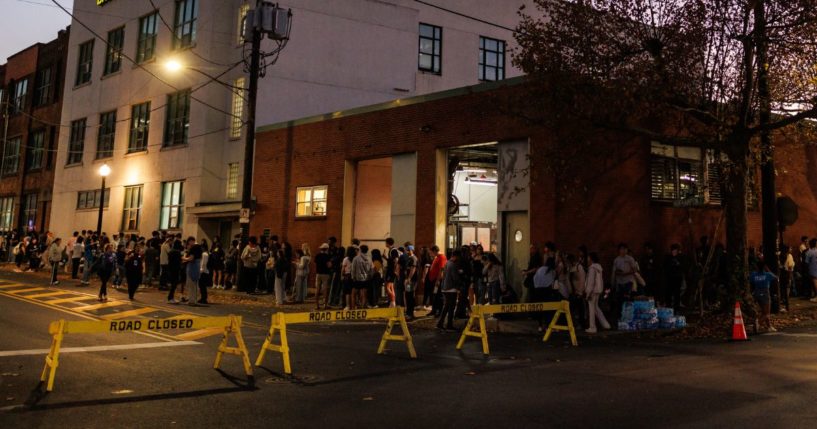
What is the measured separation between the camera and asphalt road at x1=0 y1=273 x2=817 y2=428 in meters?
6.22

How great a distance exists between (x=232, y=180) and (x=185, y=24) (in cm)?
871

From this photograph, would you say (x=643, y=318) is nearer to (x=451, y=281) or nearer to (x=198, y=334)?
(x=451, y=281)

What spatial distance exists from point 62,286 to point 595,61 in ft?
61.9

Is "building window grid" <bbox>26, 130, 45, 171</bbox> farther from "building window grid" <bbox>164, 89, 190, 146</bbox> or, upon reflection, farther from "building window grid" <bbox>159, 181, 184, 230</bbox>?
"building window grid" <bbox>159, 181, 184, 230</bbox>

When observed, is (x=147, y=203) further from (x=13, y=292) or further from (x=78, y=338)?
(x=78, y=338)

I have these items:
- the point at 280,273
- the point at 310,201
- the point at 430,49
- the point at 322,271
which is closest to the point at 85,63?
the point at 430,49

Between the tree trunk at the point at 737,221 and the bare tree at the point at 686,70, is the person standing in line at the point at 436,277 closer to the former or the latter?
the bare tree at the point at 686,70

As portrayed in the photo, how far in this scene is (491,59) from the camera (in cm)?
3500

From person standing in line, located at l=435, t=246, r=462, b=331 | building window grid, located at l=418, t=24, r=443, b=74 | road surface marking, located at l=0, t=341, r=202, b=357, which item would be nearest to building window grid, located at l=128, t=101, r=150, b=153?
building window grid, located at l=418, t=24, r=443, b=74

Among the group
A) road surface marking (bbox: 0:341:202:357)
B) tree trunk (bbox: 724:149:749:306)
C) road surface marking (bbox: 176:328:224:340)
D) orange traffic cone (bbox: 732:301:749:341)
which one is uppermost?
tree trunk (bbox: 724:149:749:306)

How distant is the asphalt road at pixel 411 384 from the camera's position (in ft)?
20.4

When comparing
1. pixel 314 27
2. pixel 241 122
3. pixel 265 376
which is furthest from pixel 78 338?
pixel 314 27

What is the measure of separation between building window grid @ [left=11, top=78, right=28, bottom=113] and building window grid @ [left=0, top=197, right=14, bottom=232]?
258 inches

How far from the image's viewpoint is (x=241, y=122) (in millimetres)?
27312
